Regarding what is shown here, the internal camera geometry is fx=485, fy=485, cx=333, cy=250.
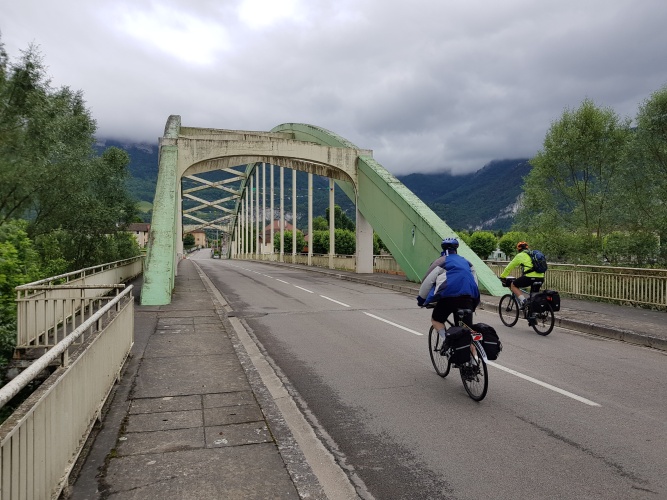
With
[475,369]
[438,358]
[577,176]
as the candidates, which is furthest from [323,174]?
[475,369]

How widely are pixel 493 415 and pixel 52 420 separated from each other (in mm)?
3950

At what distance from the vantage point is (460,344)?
5.50m

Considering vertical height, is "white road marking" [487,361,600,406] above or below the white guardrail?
below

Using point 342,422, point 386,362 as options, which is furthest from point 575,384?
point 342,422

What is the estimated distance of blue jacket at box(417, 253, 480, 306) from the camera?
571cm

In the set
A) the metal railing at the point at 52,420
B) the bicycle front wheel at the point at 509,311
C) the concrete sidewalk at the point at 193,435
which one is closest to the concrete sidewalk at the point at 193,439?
the concrete sidewalk at the point at 193,435

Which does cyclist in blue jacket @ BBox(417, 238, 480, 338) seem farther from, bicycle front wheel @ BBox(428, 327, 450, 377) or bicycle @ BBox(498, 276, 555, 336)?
bicycle @ BBox(498, 276, 555, 336)

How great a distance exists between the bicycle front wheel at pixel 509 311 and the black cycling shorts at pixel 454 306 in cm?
502

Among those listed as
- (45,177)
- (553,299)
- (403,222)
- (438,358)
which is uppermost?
(45,177)

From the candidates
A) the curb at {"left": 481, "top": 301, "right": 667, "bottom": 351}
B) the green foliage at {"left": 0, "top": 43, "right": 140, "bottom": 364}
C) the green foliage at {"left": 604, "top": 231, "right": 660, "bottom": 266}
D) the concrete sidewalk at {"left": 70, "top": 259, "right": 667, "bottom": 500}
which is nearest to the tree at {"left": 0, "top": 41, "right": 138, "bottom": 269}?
the green foliage at {"left": 0, "top": 43, "right": 140, "bottom": 364}

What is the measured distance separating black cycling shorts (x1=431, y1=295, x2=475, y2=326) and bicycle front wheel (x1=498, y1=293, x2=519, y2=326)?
198 inches

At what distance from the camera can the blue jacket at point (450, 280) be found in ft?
18.7

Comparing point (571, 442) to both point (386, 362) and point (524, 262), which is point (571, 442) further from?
point (524, 262)

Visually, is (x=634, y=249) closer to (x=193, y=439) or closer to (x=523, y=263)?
(x=523, y=263)
